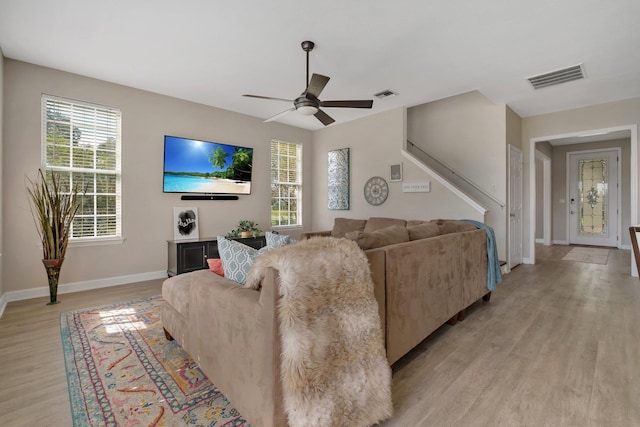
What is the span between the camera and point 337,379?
4.37 feet

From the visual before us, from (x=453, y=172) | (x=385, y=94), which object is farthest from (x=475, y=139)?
(x=385, y=94)

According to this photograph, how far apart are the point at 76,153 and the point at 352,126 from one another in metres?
4.54

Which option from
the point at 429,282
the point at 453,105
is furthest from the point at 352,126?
the point at 429,282

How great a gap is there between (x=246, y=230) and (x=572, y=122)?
609cm

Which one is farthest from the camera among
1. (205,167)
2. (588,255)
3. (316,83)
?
(588,255)

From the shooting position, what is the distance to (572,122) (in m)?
5.17

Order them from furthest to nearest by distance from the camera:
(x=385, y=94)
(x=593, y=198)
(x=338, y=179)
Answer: (x=593, y=198), (x=338, y=179), (x=385, y=94)

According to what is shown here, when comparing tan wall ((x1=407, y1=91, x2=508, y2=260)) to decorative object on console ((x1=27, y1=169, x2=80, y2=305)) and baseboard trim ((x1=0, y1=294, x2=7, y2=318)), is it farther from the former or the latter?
baseboard trim ((x1=0, y1=294, x2=7, y2=318))

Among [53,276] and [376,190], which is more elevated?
[376,190]

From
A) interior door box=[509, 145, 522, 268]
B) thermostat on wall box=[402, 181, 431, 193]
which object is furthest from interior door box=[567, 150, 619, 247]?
thermostat on wall box=[402, 181, 431, 193]

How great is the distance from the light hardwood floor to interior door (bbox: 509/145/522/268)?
167 cm

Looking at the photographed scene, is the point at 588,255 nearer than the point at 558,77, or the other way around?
the point at 558,77

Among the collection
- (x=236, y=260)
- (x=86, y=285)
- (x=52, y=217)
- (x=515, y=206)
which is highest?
(x=515, y=206)

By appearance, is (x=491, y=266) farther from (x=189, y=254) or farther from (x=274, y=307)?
(x=189, y=254)
